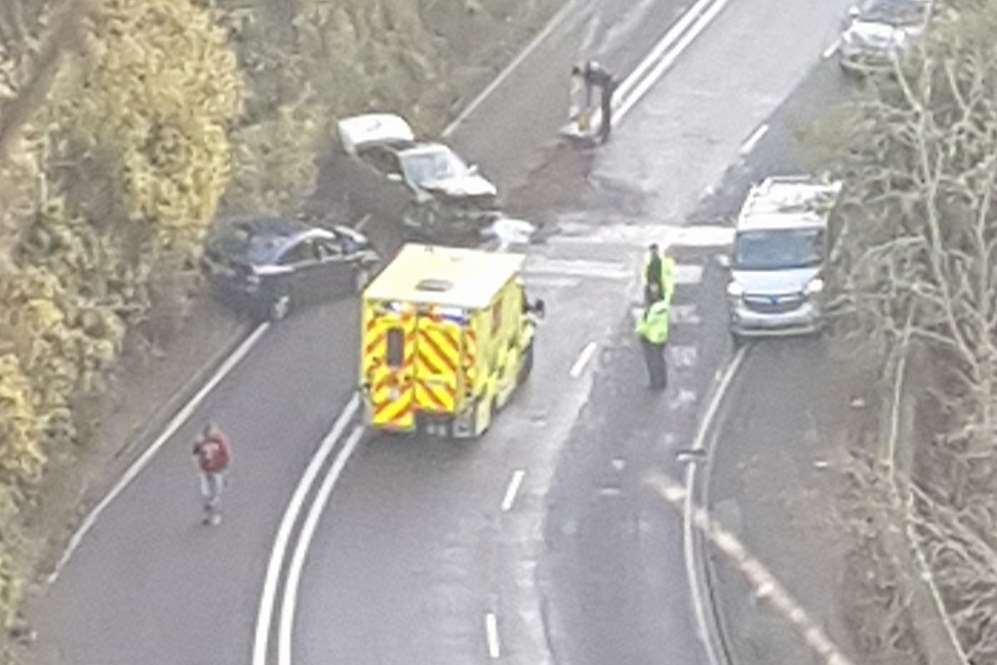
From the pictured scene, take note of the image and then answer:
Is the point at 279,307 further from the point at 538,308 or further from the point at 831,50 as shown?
the point at 831,50

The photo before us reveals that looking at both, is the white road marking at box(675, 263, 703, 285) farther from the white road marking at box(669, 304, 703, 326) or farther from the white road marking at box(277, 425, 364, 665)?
the white road marking at box(277, 425, 364, 665)

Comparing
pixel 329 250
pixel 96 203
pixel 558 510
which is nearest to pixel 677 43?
pixel 329 250

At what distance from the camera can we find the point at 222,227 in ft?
122

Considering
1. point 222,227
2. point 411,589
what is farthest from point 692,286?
point 411,589

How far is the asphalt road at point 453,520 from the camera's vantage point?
1181 inches

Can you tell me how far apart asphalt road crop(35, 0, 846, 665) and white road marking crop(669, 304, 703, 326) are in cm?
8

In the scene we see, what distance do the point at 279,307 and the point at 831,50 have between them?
1398 cm

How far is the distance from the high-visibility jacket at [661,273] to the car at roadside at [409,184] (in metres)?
4.04

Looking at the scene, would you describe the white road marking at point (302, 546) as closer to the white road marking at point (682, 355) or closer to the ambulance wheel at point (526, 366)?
the ambulance wheel at point (526, 366)

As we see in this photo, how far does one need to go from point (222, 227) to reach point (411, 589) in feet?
26.1

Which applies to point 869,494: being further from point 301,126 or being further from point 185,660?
point 301,126

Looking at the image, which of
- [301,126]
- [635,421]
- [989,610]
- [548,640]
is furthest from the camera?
[301,126]

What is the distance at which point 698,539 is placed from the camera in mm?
32344

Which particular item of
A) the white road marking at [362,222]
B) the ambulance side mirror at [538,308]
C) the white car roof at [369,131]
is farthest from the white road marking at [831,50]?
the ambulance side mirror at [538,308]
